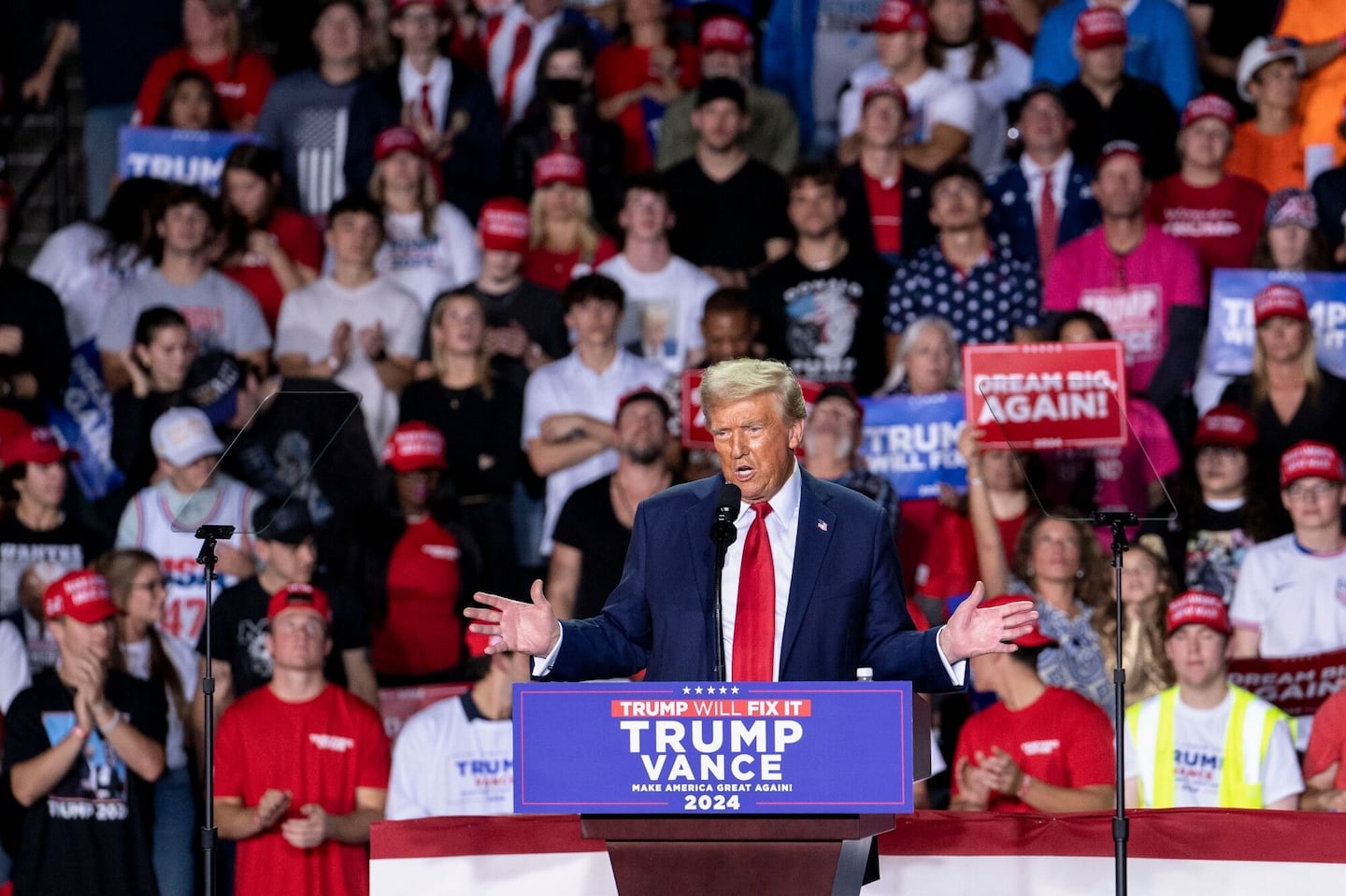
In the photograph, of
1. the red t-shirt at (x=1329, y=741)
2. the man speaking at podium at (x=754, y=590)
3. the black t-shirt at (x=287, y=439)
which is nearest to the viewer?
the man speaking at podium at (x=754, y=590)

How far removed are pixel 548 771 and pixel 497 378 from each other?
17.6ft

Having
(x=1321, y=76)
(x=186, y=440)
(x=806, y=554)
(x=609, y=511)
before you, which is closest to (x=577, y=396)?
(x=609, y=511)

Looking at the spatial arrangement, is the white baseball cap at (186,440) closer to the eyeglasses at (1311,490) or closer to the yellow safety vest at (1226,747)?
the yellow safety vest at (1226,747)

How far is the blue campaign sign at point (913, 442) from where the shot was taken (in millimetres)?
8742

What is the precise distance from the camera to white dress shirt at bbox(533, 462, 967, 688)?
183 inches

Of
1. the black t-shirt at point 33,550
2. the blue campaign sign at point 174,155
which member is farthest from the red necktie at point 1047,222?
the black t-shirt at point 33,550

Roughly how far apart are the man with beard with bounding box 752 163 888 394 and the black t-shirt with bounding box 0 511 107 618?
2935 millimetres

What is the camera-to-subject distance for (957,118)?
1062 cm

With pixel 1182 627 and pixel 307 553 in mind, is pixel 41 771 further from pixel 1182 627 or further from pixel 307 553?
pixel 1182 627

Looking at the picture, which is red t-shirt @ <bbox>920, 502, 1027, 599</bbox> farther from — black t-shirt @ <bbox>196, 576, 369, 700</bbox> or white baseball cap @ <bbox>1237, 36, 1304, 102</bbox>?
white baseball cap @ <bbox>1237, 36, 1304, 102</bbox>

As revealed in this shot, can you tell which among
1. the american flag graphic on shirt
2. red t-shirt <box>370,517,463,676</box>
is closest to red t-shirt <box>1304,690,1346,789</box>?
red t-shirt <box>370,517,463,676</box>

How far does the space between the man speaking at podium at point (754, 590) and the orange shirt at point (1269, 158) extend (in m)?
6.54

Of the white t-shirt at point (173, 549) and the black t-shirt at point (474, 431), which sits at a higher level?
the black t-shirt at point (474, 431)

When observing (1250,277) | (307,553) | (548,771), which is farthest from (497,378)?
(548,771)
